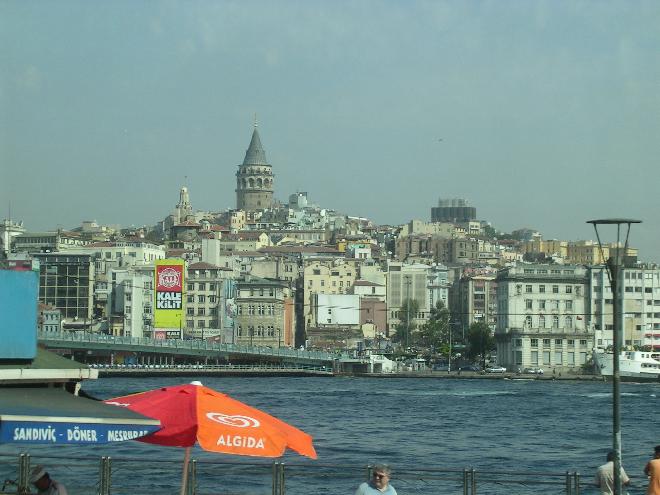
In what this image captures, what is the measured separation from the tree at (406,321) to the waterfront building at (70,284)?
2817cm

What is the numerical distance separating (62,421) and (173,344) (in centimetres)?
8546

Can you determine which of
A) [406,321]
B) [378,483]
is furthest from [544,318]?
[378,483]

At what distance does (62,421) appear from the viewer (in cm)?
977

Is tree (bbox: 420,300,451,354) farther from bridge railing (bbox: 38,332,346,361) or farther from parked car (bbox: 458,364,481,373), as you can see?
bridge railing (bbox: 38,332,346,361)

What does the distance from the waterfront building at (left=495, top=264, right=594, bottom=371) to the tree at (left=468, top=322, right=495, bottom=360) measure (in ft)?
19.6

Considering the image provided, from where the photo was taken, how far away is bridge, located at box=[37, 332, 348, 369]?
90.2 meters

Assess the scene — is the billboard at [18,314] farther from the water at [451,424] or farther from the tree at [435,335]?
the tree at [435,335]

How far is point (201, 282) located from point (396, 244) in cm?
6474

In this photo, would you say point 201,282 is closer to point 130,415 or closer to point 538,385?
point 538,385

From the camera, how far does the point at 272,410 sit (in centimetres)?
5231

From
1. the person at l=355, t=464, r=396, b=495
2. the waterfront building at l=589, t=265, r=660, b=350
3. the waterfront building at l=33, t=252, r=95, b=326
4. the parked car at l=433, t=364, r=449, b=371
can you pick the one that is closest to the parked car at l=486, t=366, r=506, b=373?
the parked car at l=433, t=364, r=449, b=371

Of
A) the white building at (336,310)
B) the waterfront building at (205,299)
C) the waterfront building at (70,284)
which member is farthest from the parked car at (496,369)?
the waterfront building at (70,284)

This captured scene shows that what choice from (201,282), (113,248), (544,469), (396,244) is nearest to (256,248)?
(396,244)

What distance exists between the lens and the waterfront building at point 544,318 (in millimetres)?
103500
